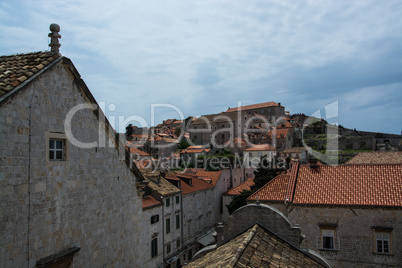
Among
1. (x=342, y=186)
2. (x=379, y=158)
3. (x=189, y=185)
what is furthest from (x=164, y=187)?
(x=379, y=158)

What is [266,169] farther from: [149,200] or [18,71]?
[18,71]

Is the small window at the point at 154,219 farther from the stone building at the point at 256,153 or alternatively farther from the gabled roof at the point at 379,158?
the stone building at the point at 256,153

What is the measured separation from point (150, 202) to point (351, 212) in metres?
14.2

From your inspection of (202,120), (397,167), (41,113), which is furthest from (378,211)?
(202,120)

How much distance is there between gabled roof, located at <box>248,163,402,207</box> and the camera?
16.4 metres

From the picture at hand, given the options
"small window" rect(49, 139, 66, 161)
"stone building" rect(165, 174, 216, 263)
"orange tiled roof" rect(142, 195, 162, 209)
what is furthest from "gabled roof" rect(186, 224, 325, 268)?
"stone building" rect(165, 174, 216, 263)

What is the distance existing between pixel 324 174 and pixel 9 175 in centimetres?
1837

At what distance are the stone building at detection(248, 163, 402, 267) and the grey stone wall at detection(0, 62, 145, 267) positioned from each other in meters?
11.6

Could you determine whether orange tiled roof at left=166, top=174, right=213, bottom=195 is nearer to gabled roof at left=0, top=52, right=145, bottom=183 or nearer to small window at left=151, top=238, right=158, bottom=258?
small window at left=151, top=238, right=158, bottom=258

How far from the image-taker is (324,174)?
19.2 m

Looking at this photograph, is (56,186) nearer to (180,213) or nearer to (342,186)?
(342,186)

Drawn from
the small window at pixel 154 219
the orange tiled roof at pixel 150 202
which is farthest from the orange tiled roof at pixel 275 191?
the small window at pixel 154 219

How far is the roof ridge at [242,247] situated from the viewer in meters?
6.26

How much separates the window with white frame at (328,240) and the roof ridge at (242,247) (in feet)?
32.8
